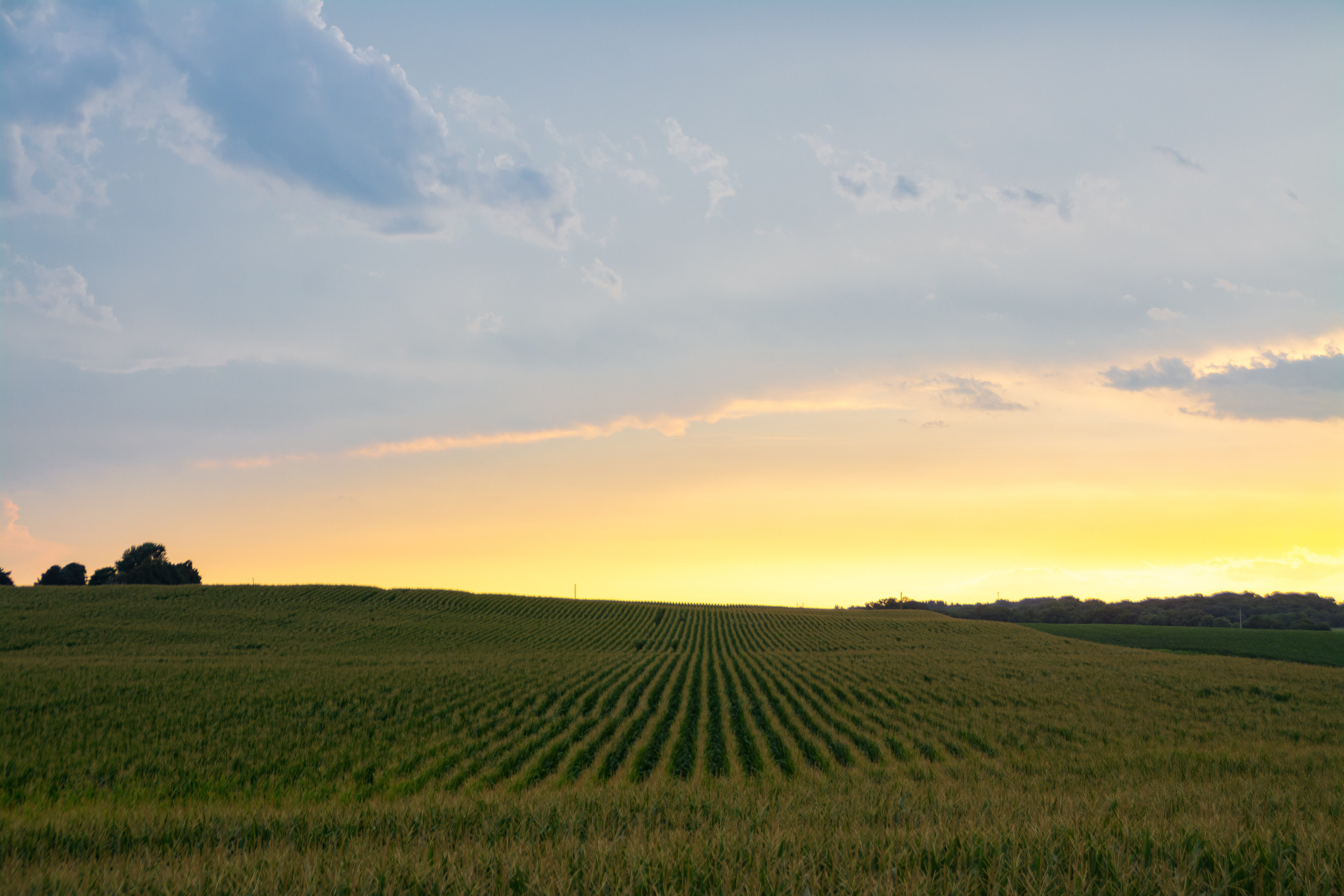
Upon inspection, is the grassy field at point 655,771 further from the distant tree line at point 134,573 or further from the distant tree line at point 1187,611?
the distant tree line at point 1187,611

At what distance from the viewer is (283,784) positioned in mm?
14867

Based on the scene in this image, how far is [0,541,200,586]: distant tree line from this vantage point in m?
109

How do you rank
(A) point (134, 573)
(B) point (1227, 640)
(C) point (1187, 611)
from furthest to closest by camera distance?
(C) point (1187, 611), (A) point (134, 573), (B) point (1227, 640)

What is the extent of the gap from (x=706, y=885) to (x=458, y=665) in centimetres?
3656

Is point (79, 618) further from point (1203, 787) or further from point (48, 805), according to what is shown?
point (1203, 787)

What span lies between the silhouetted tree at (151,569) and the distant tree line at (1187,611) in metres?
134

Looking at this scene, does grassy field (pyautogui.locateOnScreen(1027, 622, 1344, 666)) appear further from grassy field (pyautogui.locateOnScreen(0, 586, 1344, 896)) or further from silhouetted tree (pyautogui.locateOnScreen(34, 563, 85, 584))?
silhouetted tree (pyautogui.locateOnScreen(34, 563, 85, 584))

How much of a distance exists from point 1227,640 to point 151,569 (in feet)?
544

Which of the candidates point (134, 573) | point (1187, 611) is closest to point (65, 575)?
point (134, 573)

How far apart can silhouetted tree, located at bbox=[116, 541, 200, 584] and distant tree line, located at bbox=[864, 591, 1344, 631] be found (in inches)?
5292

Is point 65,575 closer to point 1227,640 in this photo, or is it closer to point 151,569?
point 151,569

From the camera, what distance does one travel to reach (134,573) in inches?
4286

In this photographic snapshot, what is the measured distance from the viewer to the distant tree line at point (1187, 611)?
413 feet

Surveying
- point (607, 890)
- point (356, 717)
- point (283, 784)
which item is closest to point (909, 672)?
point (356, 717)
